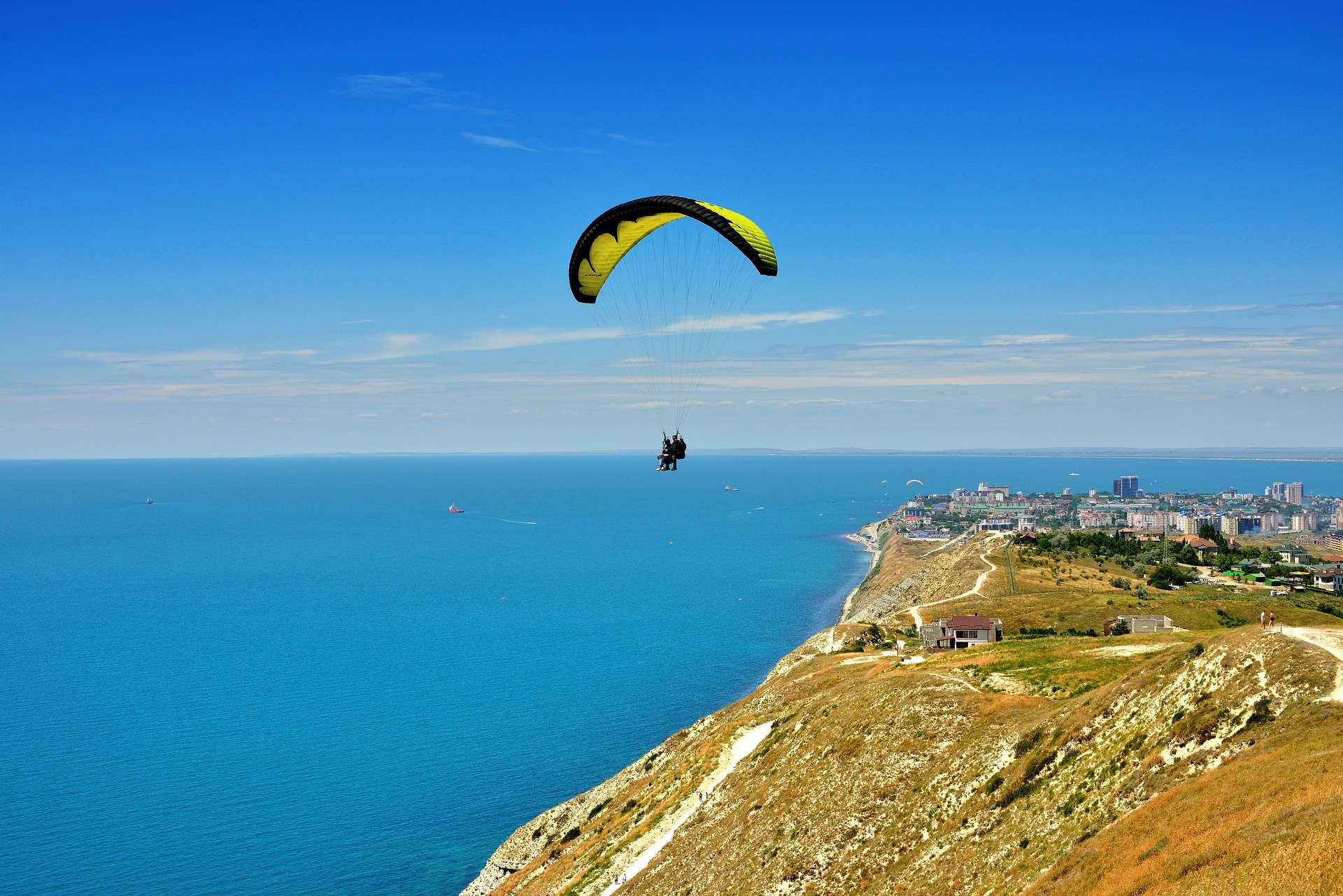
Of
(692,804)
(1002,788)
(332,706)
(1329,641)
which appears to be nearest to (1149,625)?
(692,804)

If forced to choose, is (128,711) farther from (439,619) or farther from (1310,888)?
(1310,888)

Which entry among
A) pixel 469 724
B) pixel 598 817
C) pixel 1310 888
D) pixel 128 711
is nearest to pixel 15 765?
pixel 128 711

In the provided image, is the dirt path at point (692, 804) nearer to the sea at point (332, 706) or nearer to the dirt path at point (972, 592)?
the sea at point (332, 706)

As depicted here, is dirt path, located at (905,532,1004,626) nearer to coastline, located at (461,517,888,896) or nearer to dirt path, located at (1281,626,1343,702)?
coastline, located at (461,517,888,896)

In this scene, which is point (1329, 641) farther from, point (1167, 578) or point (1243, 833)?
point (1167, 578)

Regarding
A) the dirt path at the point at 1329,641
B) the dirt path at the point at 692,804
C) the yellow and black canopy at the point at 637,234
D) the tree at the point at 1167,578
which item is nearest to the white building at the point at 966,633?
the dirt path at the point at 692,804

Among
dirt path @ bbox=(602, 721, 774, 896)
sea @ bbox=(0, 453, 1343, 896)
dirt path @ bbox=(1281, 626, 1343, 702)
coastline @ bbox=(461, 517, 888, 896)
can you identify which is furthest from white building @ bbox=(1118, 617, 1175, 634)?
sea @ bbox=(0, 453, 1343, 896)

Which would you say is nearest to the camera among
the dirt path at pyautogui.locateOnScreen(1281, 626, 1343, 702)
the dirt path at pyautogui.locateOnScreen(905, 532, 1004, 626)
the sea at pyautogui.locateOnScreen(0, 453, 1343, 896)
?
the dirt path at pyautogui.locateOnScreen(1281, 626, 1343, 702)
